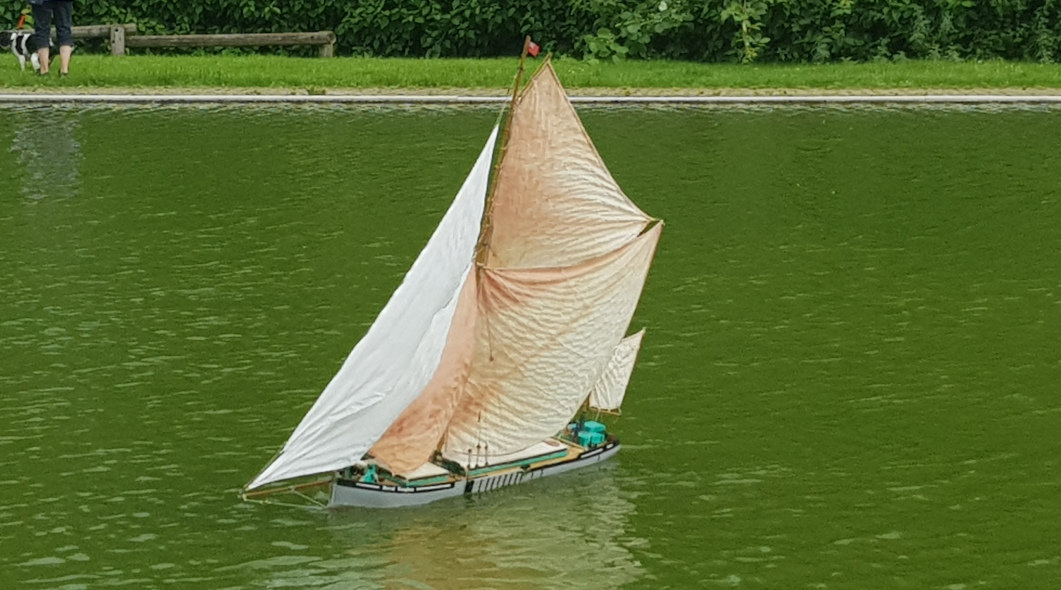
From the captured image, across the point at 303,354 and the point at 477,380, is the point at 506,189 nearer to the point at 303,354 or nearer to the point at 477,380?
the point at 477,380

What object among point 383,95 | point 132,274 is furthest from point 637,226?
point 383,95

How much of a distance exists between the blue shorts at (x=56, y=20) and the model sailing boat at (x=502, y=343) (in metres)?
22.7

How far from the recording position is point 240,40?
48875mm

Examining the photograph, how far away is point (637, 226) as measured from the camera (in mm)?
23562

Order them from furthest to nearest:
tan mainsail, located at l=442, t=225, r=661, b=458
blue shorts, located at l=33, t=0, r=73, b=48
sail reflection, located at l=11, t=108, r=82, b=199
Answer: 1. blue shorts, located at l=33, t=0, r=73, b=48
2. sail reflection, located at l=11, t=108, r=82, b=199
3. tan mainsail, located at l=442, t=225, r=661, b=458

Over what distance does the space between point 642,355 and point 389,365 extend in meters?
5.87

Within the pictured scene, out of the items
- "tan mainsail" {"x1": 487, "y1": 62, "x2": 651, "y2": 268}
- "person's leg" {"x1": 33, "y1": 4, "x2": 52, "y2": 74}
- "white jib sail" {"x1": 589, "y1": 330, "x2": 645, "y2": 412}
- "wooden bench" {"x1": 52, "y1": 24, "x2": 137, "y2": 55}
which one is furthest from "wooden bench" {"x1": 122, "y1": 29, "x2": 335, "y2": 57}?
"tan mainsail" {"x1": 487, "y1": 62, "x2": 651, "y2": 268}

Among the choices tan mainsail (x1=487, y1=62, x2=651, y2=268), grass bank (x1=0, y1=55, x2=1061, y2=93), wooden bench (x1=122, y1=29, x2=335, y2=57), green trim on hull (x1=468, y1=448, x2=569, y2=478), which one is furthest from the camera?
wooden bench (x1=122, y1=29, x2=335, y2=57)

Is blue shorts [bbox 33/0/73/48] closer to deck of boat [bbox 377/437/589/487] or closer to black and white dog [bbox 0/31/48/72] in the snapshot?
black and white dog [bbox 0/31/48/72]

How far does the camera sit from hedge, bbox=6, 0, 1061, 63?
4759 centimetres

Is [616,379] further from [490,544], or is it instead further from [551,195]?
[490,544]

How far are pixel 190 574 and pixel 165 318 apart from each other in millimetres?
9124

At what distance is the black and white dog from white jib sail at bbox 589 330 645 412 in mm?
24771

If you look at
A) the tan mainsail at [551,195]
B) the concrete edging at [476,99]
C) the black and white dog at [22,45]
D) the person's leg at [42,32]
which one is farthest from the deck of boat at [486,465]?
the black and white dog at [22,45]
